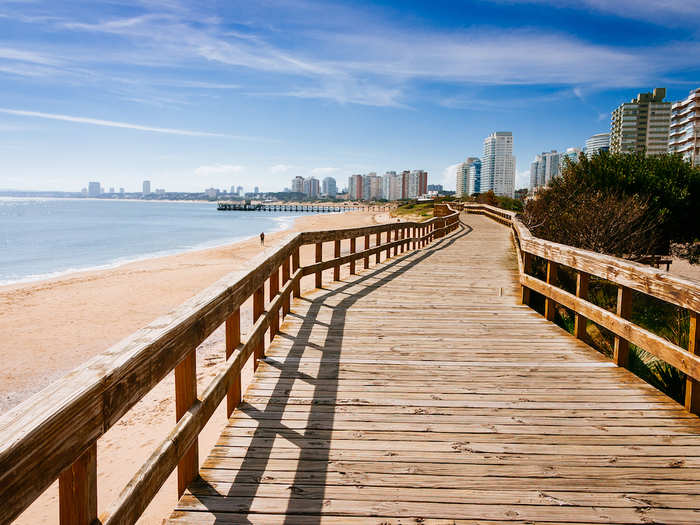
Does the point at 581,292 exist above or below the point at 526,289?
above

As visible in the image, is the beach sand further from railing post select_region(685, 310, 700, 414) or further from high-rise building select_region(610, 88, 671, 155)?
high-rise building select_region(610, 88, 671, 155)

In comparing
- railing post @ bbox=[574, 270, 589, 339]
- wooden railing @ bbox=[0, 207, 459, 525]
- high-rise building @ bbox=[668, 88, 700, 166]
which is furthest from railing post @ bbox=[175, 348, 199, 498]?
high-rise building @ bbox=[668, 88, 700, 166]

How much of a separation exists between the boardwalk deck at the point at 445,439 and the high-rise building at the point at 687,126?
3893 inches

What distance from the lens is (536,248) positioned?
7.17 meters

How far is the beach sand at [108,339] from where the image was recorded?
639 cm

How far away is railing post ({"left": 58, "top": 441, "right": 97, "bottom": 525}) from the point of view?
1415 mm

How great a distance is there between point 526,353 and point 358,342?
5.74 ft

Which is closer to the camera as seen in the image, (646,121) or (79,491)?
(79,491)

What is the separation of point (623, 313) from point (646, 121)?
17183 cm

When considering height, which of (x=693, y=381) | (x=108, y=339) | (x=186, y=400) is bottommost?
(x=108, y=339)

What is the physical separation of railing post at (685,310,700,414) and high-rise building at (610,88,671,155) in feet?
523

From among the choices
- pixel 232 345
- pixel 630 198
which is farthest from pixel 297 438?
pixel 630 198

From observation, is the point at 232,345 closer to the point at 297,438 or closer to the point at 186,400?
the point at 297,438

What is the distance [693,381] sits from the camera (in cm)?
357
